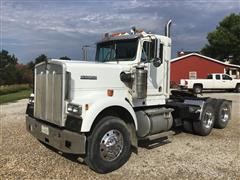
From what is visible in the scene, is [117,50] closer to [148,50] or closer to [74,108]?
[148,50]

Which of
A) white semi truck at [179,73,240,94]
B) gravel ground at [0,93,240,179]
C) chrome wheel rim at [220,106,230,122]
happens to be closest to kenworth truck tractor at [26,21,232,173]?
gravel ground at [0,93,240,179]

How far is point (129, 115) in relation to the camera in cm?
684

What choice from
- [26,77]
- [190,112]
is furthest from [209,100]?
[26,77]

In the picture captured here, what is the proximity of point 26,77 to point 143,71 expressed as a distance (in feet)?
135

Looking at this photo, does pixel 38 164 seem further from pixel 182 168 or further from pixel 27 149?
pixel 182 168

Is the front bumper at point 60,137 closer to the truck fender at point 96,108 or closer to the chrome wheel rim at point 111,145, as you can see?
the truck fender at point 96,108

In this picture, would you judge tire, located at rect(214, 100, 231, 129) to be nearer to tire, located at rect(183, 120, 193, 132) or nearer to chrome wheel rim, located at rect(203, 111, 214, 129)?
chrome wheel rim, located at rect(203, 111, 214, 129)

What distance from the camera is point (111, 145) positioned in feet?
20.8

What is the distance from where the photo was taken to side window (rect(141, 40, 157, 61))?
7486 millimetres

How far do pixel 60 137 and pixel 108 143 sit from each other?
0.92 metres

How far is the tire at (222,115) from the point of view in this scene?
34.6 feet

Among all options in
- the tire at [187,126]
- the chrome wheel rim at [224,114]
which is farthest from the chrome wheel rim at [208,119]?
the chrome wheel rim at [224,114]

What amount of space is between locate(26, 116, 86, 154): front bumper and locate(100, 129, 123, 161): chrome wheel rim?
525 mm

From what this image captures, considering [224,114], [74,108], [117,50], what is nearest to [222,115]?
[224,114]
